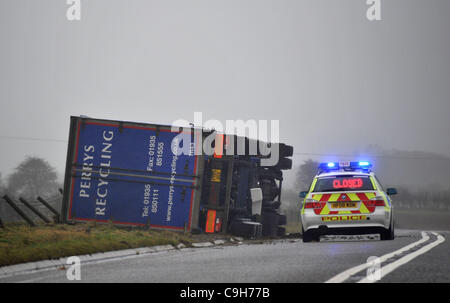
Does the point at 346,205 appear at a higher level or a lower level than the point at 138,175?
lower

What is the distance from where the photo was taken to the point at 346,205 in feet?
51.5

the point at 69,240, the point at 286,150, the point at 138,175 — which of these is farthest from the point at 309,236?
the point at 286,150

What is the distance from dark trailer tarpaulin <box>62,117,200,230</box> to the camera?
1972 centimetres

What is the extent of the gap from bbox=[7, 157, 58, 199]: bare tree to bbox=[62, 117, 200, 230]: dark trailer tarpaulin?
133753mm

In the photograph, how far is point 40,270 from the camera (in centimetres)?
1096

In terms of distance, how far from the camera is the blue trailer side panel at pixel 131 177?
19.7 meters

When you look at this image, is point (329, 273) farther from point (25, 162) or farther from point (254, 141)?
point (25, 162)

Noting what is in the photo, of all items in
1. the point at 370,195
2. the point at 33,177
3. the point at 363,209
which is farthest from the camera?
the point at 33,177

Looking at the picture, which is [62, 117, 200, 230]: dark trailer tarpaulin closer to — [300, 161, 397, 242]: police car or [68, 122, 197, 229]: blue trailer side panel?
[68, 122, 197, 229]: blue trailer side panel

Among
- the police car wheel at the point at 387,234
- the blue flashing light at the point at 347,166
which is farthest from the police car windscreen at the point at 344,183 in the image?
the police car wheel at the point at 387,234

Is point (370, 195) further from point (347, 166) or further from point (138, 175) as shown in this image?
point (138, 175)

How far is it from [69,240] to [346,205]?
5.92 m

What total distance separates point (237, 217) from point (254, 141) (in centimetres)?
273

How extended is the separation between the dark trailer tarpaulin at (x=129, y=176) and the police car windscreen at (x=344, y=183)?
4654 mm
